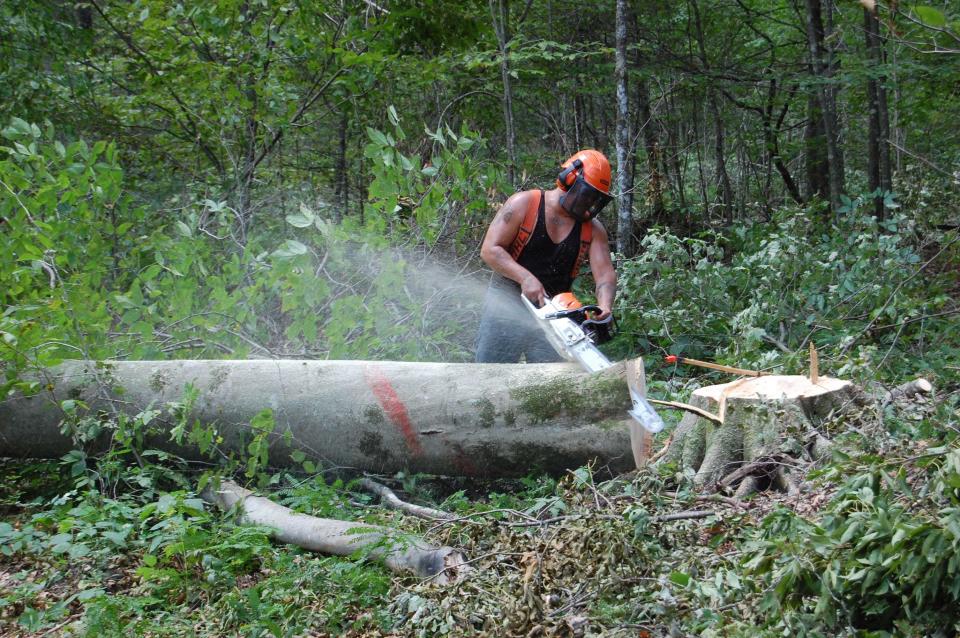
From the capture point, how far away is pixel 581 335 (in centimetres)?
413

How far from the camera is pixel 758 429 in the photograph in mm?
3670

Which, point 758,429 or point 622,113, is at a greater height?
point 622,113

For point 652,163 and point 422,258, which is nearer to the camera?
point 422,258

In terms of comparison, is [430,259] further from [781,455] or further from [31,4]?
[31,4]

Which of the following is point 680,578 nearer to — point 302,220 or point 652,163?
point 302,220

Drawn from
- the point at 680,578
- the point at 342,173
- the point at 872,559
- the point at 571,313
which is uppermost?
the point at 342,173

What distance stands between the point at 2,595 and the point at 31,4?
277 inches

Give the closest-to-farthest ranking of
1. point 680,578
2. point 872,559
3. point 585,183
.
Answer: point 872,559, point 680,578, point 585,183

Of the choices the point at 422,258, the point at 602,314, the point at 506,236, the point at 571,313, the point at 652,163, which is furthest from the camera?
the point at 652,163

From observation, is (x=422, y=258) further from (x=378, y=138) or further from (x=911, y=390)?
(x=911, y=390)

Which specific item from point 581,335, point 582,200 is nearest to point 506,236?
point 582,200

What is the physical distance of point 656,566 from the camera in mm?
2762

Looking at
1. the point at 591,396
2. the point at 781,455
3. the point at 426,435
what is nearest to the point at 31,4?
the point at 426,435

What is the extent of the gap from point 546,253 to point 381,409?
156cm
